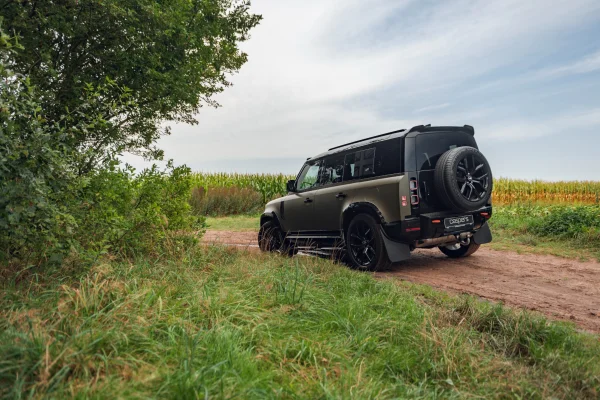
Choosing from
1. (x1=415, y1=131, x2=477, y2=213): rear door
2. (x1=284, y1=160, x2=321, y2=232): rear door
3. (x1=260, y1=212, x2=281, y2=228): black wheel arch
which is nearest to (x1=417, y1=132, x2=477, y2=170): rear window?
(x1=415, y1=131, x2=477, y2=213): rear door

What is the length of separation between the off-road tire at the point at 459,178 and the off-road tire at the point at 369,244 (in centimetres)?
115

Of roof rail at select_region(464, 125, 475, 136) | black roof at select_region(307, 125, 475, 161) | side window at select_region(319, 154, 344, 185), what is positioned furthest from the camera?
side window at select_region(319, 154, 344, 185)

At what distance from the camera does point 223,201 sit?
799 inches

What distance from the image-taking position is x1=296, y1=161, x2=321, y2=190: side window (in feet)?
28.1

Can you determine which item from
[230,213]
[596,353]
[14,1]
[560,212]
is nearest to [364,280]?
[596,353]

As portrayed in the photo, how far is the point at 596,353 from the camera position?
11.1 feet

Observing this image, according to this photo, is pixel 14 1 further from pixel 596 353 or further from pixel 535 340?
pixel 596 353

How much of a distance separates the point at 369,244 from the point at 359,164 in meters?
1.42

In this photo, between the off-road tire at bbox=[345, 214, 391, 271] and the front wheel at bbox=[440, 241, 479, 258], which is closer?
the off-road tire at bbox=[345, 214, 391, 271]

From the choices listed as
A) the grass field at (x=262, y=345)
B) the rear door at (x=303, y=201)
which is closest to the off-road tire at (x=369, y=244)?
the rear door at (x=303, y=201)

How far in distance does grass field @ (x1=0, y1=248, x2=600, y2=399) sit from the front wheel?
3.86 metres

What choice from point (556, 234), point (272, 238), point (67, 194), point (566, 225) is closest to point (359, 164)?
point (272, 238)

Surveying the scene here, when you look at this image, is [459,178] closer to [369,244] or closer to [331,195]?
[369,244]

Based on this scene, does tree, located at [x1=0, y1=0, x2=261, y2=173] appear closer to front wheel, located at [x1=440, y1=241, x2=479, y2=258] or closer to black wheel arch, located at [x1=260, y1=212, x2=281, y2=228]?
black wheel arch, located at [x1=260, y1=212, x2=281, y2=228]
